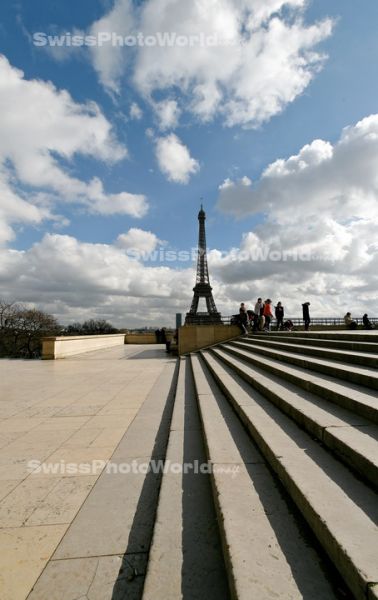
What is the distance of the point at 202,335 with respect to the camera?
53.8 ft

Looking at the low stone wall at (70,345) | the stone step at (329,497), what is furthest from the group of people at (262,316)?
the stone step at (329,497)

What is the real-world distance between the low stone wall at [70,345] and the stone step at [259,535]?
13.5 m

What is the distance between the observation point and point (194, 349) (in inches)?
634

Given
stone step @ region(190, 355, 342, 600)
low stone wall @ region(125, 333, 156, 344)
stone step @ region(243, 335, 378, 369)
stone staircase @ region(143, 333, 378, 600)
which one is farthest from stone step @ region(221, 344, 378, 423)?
low stone wall @ region(125, 333, 156, 344)

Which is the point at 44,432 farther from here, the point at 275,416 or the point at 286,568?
the point at 286,568

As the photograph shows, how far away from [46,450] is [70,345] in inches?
535

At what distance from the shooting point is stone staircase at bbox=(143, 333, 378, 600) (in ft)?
5.46

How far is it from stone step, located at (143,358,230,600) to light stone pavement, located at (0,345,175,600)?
0.76m

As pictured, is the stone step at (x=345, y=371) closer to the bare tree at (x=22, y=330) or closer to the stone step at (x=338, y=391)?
the stone step at (x=338, y=391)

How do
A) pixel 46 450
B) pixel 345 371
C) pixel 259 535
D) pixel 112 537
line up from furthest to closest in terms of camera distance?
1. pixel 345 371
2. pixel 46 450
3. pixel 112 537
4. pixel 259 535

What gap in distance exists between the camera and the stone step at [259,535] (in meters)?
1.59

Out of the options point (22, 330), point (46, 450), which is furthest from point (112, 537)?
point (22, 330)

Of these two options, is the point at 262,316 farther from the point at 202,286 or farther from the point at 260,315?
the point at 202,286

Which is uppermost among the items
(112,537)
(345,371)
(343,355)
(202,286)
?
(202,286)
